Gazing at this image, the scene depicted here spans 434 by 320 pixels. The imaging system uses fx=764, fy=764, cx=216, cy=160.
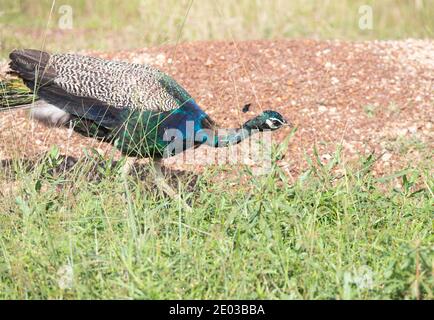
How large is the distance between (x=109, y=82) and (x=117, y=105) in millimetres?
181

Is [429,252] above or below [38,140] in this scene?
below

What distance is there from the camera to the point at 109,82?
15.2ft

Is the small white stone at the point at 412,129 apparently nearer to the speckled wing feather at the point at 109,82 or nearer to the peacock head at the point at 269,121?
the peacock head at the point at 269,121

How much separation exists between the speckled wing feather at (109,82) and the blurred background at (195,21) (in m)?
1.88

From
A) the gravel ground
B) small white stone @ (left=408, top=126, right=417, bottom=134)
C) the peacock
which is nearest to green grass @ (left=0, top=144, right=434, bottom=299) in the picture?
the peacock

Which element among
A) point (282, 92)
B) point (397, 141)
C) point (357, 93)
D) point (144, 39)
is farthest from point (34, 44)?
point (397, 141)

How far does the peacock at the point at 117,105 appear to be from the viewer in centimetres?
446

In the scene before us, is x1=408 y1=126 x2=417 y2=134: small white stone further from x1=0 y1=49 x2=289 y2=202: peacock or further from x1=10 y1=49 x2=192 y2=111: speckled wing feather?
x1=10 y1=49 x2=192 y2=111: speckled wing feather

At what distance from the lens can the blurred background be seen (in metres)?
7.02

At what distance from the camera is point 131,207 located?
11.4ft
